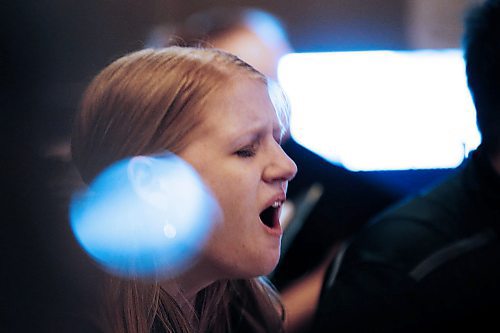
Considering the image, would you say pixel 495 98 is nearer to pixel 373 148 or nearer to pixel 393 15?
pixel 373 148

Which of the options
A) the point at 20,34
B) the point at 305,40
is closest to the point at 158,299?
the point at 20,34

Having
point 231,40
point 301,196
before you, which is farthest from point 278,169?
point 301,196

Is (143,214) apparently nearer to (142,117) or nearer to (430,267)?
(142,117)

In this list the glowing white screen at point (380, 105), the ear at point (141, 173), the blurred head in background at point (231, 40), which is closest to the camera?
the ear at point (141, 173)

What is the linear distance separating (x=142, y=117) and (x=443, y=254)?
419 mm

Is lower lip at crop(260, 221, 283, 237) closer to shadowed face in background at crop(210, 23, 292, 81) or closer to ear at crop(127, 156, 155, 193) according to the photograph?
ear at crop(127, 156, 155, 193)

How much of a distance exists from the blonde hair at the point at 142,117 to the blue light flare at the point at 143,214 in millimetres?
11

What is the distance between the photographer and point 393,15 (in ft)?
5.01

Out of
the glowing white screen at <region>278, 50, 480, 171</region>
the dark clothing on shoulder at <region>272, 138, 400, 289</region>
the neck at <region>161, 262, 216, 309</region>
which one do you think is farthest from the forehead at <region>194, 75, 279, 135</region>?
the glowing white screen at <region>278, 50, 480, 171</region>

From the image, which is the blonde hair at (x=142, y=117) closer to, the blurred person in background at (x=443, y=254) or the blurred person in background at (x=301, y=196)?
the blurred person in background at (x=301, y=196)

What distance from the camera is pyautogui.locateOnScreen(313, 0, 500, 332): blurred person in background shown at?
825mm

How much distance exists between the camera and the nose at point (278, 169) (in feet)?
1.98

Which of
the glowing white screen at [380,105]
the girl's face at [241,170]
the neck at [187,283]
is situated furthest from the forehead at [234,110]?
the glowing white screen at [380,105]

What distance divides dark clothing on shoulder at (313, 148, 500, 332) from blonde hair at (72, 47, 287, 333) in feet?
0.99
